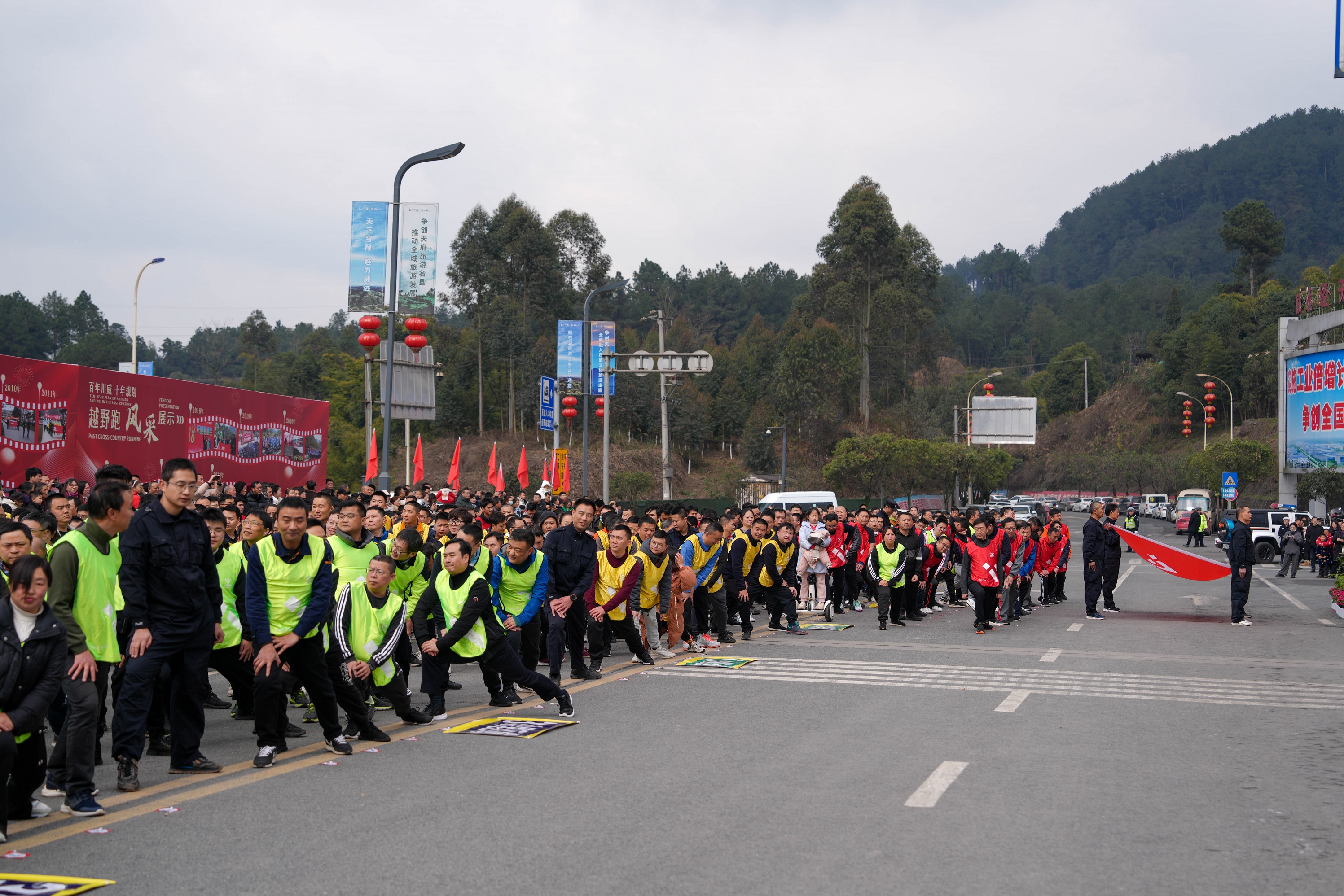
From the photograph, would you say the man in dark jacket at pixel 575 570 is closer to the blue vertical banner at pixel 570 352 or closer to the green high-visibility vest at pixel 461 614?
the green high-visibility vest at pixel 461 614

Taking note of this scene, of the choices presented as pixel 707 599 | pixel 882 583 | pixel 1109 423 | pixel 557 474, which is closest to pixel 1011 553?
pixel 882 583

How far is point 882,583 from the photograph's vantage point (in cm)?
1691

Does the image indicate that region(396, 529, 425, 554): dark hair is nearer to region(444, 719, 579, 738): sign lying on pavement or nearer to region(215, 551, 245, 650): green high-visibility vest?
region(215, 551, 245, 650): green high-visibility vest

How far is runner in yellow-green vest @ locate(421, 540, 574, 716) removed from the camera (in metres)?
9.04

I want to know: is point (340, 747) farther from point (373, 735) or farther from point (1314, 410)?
point (1314, 410)

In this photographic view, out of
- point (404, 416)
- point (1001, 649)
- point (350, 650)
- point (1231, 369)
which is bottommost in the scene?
point (1001, 649)

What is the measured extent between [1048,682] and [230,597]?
757 centimetres

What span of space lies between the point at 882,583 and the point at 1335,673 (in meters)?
6.16

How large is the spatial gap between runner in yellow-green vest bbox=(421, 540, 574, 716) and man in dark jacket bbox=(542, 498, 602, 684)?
180 centimetres

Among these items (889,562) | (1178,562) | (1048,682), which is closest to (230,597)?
(1048,682)

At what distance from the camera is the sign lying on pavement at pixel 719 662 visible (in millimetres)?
12352

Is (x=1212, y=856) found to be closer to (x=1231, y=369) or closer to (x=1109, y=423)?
(x=1231, y=369)

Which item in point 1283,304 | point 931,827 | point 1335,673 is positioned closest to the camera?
point 931,827

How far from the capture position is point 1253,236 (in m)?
113
